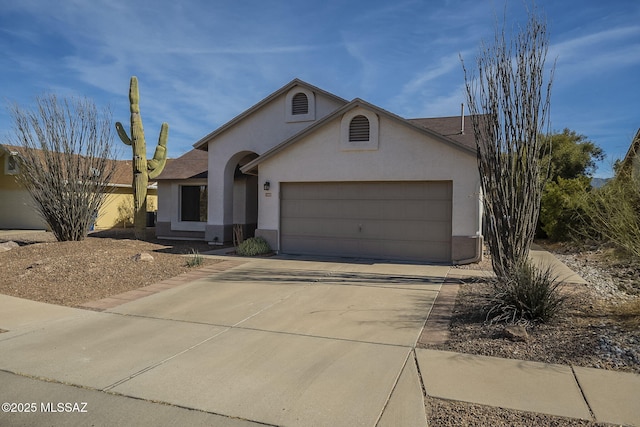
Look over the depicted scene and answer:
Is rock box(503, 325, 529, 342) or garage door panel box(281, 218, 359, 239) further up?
garage door panel box(281, 218, 359, 239)

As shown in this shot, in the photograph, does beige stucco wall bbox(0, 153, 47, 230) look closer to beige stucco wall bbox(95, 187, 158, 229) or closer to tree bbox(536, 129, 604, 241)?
beige stucco wall bbox(95, 187, 158, 229)

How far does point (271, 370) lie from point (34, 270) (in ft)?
26.6

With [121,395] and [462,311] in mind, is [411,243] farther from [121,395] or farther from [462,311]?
[121,395]

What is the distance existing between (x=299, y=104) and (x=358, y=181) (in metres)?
4.62

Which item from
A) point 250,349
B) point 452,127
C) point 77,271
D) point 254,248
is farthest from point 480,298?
point 452,127

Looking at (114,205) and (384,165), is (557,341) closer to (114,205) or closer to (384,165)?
(384,165)

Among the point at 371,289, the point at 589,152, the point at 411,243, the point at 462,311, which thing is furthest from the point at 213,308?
the point at 589,152

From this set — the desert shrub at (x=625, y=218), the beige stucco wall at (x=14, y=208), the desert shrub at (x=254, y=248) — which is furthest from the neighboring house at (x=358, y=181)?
the beige stucco wall at (x=14, y=208)

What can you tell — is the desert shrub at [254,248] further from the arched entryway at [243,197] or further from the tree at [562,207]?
the tree at [562,207]

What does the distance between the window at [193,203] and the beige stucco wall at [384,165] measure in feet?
18.1

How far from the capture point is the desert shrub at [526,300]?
6227 mm

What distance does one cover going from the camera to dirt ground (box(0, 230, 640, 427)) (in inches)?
163

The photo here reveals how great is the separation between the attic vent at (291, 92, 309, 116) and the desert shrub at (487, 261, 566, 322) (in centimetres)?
1087

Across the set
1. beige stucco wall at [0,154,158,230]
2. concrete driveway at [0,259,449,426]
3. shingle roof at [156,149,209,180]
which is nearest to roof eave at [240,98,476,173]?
concrete driveway at [0,259,449,426]
